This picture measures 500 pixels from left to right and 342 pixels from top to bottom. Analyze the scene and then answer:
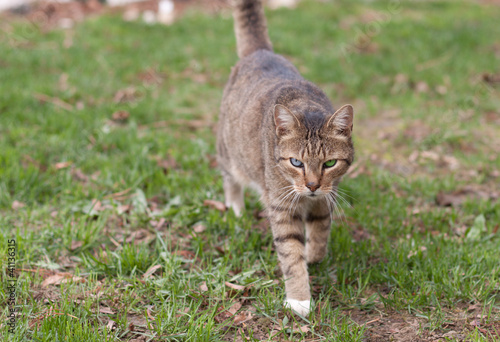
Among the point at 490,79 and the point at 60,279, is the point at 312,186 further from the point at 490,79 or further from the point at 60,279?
the point at 490,79

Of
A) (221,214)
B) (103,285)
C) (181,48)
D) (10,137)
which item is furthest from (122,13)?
(103,285)

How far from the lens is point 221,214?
405 cm

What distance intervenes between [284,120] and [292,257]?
35.2 inches

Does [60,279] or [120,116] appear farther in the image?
[120,116]

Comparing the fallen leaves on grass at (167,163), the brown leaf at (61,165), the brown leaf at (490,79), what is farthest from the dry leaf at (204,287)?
the brown leaf at (490,79)

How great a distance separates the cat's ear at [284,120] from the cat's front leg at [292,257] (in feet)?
1.86

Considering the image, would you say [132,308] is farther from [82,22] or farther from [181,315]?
[82,22]

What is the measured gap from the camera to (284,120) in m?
3.04

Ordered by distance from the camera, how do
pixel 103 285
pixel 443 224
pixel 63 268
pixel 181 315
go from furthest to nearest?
pixel 443 224, pixel 63 268, pixel 103 285, pixel 181 315

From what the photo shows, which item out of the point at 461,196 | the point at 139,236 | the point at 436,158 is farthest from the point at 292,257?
the point at 436,158

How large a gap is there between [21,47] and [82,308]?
5.97 m

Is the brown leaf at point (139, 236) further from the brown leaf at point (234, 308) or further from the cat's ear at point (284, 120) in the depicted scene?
the cat's ear at point (284, 120)

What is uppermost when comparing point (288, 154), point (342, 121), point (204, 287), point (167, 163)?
point (342, 121)

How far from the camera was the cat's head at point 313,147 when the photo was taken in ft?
9.80
